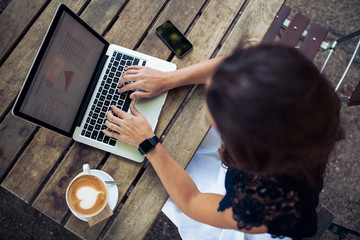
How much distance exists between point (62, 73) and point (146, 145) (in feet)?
1.32

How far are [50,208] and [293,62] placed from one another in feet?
Result: 3.35

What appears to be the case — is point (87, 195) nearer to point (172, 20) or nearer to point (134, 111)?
point (134, 111)

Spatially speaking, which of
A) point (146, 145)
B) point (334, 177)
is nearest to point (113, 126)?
point (146, 145)

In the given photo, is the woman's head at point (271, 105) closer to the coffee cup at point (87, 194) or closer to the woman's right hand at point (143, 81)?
the woman's right hand at point (143, 81)

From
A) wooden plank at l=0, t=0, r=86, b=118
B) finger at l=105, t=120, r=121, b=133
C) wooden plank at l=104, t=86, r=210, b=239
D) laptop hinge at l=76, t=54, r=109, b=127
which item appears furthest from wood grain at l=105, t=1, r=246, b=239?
wooden plank at l=0, t=0, r=86, b=118

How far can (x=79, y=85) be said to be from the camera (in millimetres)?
993

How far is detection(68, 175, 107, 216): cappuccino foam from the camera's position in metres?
0.94

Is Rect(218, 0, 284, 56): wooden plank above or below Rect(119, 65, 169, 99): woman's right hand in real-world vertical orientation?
below

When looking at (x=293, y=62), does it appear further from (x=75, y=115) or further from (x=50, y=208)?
(x=50, y=208)

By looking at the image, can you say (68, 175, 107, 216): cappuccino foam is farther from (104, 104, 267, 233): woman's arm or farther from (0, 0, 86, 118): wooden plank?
(0, 0, 86, 118): wooden plank

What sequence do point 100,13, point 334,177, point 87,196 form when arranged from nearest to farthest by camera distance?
point 87,196, point 100,13, point 334,177

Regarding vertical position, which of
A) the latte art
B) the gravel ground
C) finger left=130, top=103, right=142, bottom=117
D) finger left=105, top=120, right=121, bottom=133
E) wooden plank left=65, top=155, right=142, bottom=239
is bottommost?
the gravel ground

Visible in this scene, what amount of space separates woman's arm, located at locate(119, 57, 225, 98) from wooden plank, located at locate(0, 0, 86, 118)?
0.42m

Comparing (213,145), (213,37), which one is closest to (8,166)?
(213,145)
